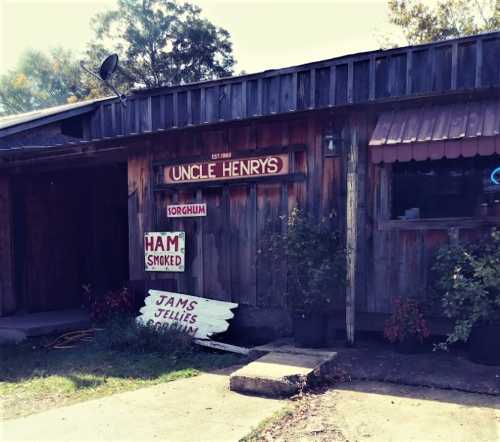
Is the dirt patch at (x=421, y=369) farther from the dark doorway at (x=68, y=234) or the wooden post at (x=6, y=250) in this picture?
the wooden post at (x=6, y=250)

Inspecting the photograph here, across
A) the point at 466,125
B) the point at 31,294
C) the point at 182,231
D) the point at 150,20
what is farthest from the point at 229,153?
the point at 150,20

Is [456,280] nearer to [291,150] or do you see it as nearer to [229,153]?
[291,150]

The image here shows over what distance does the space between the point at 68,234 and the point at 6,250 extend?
125 centimetres

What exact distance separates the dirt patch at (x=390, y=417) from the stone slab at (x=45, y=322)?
16.5 ft

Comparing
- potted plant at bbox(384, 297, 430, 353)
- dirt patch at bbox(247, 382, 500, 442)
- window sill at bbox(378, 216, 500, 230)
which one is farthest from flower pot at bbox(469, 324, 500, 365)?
window sill at bbox(378, 216, 500, 230)

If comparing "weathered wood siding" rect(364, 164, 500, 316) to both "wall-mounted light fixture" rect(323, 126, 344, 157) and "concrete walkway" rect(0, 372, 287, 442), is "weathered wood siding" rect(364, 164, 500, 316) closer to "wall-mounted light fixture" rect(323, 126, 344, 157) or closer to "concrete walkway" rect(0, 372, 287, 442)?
"wall-mounted light fixture" rect(323, 126, 344, 157)

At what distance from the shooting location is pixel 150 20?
31.8 m

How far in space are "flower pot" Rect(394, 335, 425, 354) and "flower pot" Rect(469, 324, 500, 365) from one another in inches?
24.9

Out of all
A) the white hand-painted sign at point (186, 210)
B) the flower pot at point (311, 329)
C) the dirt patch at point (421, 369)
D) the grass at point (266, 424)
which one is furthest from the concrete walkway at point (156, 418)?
the white hand-painted sign at point (186, 210)

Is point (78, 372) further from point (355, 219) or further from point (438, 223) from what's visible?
point (438, 223)

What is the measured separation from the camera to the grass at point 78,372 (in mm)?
4688

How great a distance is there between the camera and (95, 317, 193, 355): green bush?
6141mm

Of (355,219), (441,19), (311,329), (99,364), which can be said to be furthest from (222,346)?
(441,19)

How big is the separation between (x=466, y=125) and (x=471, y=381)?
263 centimetres
